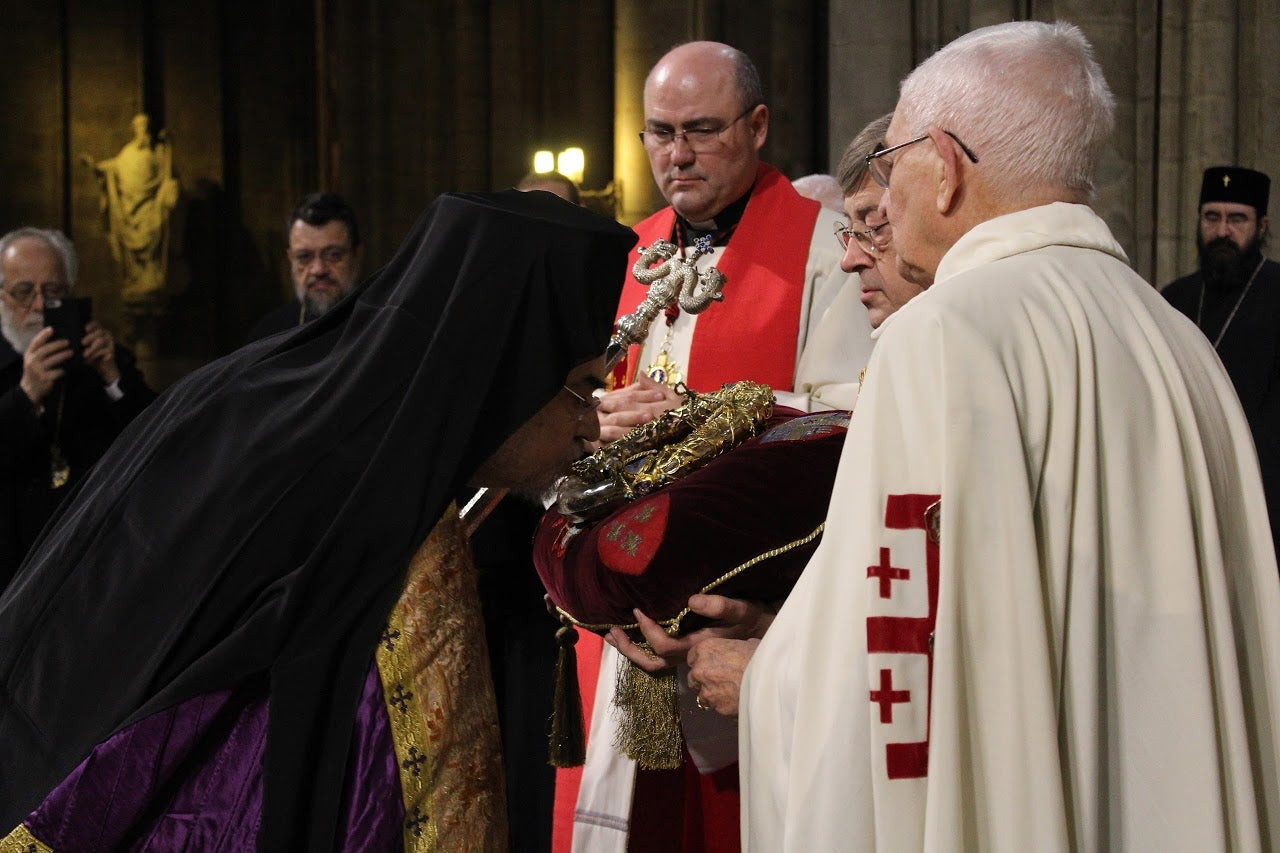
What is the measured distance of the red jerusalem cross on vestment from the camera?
75.2 inches

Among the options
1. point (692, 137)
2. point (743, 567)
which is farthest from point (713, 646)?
point (692, 137)

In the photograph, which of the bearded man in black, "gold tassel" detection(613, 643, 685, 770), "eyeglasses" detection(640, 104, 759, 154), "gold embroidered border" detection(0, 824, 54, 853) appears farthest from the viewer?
Result: the bearded man in black

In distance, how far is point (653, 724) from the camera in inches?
116

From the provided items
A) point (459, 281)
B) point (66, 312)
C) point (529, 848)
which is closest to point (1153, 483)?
point (459, 281)

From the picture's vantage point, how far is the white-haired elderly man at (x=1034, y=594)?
6.22ft

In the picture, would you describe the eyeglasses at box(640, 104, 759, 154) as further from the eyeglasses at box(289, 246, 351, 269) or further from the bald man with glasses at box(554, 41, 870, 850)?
the eyeglasses at box(289, 246, 351, 269)

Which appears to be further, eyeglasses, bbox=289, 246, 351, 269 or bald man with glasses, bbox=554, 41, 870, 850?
eyeglasses, bbox=289, 246, 351, 269

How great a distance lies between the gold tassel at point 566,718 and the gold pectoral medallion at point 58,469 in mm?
2758

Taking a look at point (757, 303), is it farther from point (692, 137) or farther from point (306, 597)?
point (306, 597)

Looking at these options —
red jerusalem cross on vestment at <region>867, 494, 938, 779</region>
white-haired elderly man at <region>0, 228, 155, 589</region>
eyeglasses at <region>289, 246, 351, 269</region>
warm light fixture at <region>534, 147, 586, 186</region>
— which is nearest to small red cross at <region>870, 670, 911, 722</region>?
red jerusalem cross on vestment at <region>867, 494, 938, 779</region>

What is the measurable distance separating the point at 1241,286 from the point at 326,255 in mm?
3734

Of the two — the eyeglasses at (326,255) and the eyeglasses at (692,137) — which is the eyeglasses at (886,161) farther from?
the eyeglasses at (326,255)

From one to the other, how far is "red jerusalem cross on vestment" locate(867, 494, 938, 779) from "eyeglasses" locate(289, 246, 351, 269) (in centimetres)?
449

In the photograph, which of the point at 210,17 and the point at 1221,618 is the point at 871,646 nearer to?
the point at 1221,618
